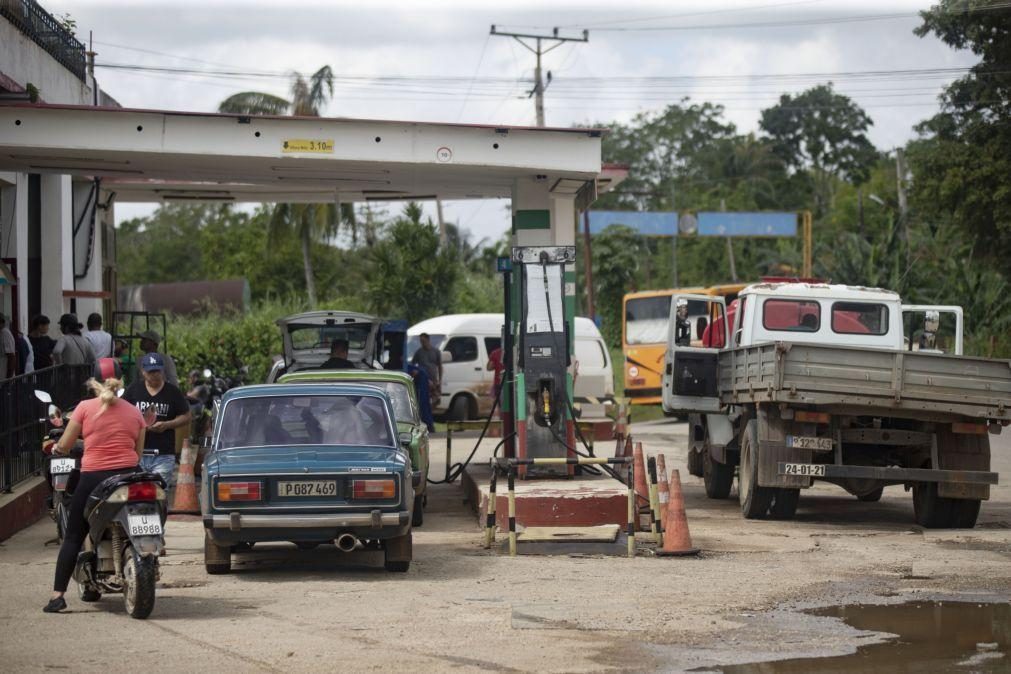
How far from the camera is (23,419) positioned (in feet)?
49.4

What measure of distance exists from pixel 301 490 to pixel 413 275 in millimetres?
33266

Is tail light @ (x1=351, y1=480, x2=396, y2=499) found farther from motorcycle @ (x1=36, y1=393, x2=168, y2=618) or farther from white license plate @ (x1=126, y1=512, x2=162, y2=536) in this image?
white license plate @ (x1=126, y1=512, x2=162, y2=536)

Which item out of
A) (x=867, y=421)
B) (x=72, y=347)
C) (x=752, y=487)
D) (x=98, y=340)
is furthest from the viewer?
(x=98, y=340)

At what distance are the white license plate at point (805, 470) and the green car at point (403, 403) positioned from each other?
3.61 m

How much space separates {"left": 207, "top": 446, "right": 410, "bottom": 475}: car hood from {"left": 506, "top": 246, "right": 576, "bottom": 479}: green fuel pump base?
4128 millimetres

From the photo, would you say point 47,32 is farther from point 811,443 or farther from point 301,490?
point 301,490

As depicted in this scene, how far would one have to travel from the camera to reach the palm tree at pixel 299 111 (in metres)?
47.6

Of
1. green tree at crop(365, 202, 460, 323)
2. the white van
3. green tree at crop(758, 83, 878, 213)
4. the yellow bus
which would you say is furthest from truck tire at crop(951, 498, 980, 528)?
green tree at crop(758, 83, 878, 213)

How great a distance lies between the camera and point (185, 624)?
9.27m

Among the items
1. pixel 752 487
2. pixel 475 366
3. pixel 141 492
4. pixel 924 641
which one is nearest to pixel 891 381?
pixel 752 487

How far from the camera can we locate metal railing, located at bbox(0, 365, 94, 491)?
14.1 m

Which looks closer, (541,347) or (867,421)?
(867,421)

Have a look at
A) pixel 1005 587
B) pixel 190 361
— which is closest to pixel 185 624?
pixel 1005 587

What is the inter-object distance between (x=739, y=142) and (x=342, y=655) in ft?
262
